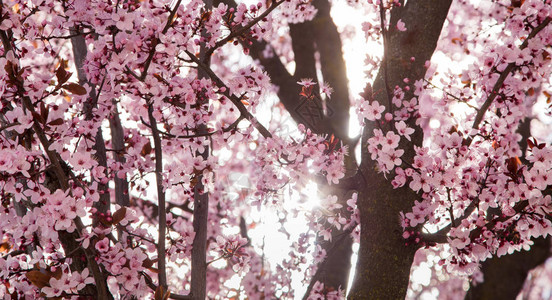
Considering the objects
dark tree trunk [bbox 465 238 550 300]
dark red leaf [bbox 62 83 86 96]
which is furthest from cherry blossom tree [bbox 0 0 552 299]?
dark tree trunk [bbox 465 238 550 300]

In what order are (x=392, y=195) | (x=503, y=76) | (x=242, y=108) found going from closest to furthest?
1. (x=242, y=108)
2. (x=503, y=76)
3. (x=392, y=195)

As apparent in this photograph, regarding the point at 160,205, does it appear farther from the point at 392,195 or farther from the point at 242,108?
the point at 392,195

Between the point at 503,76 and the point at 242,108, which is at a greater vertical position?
the point at 503,76

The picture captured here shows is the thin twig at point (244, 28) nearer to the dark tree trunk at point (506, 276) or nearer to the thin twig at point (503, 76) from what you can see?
the thin twig at point (503, 76)

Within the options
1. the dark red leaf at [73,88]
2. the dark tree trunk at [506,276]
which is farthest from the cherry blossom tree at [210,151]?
the dark tree trunk at [506,276]

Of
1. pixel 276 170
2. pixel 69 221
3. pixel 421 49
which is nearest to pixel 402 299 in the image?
pixel 276 170

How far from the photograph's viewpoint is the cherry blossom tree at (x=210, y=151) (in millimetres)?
2588

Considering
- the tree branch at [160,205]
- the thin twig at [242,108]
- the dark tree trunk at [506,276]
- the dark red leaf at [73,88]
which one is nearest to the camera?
the dark red leaf at [73,88]

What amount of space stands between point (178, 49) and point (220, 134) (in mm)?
661

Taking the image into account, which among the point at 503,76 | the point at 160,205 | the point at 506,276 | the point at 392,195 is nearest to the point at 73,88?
the point at 160,205

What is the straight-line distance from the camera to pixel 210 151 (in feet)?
11.8

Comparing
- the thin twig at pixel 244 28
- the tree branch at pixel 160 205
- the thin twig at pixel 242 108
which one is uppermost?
the thin twig at pixel 244 28

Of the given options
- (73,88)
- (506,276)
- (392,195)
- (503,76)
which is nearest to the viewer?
(73,88)

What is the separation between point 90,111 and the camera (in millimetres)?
3174
